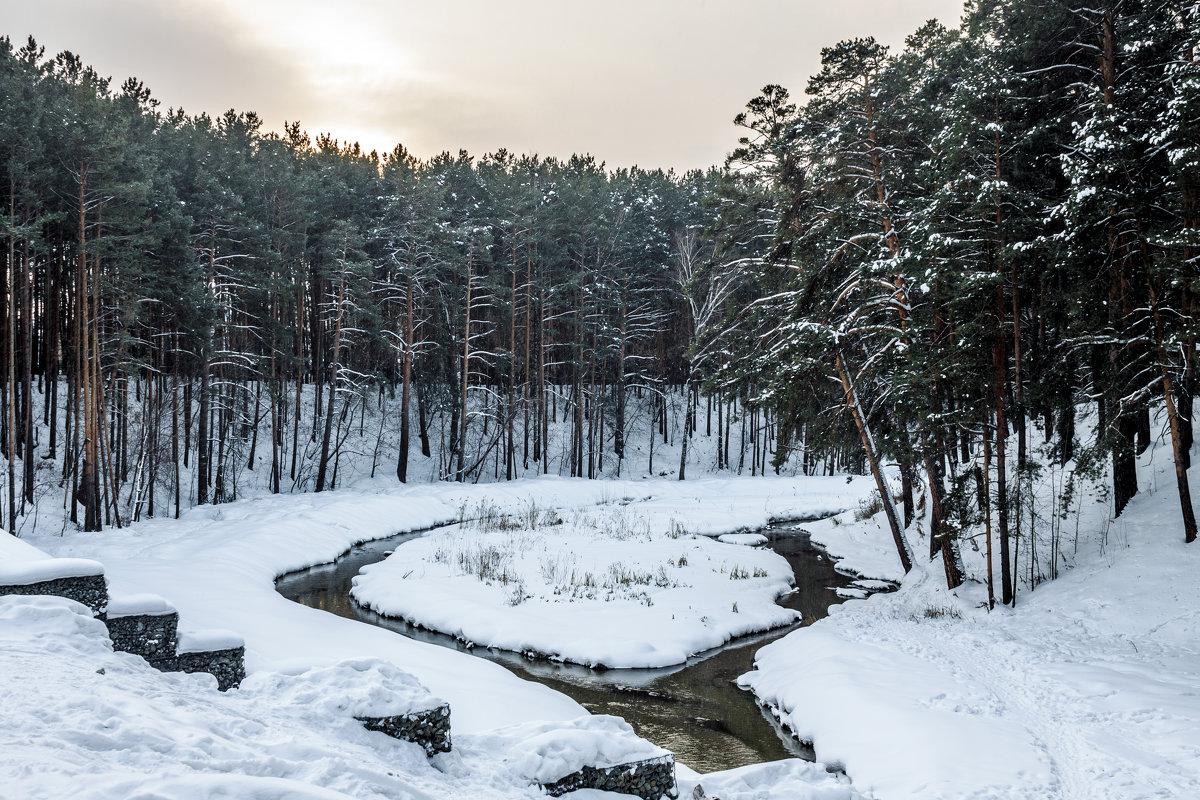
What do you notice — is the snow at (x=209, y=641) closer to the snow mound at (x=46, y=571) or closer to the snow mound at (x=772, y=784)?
the snow mound at (x=46, y=571)

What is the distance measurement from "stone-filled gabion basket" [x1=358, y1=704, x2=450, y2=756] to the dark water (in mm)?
3191

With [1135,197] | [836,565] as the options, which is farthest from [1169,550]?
[836,565]

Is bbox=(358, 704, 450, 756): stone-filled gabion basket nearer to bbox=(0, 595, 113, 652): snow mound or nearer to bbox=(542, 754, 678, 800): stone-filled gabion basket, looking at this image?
bbox=(542, 754, 678, 800): stone-filled gabion basket

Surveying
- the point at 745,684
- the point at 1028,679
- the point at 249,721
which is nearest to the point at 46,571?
the point at 249,721

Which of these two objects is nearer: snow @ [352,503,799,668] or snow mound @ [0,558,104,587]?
snow mound @ [0,558,104,587]

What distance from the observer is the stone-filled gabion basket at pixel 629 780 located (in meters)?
5.32

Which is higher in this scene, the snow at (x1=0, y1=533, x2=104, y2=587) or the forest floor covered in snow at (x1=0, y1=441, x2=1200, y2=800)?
the snow at (x1=0, y1=533, x2=104, y2=587)

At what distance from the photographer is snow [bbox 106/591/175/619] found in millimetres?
6613

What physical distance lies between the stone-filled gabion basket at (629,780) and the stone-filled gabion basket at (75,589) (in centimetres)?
486

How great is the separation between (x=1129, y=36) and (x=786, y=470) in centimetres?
3280

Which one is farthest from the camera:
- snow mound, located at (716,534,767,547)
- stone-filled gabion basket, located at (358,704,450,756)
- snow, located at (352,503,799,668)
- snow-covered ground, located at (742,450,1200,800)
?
snow mound, located at (716,534,767,547)

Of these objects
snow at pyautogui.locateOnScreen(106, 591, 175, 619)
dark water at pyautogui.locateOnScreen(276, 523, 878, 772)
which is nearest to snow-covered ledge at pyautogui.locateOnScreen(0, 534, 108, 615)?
snow at pyautogui.locateOnScreen(106, 591, 175, 619)

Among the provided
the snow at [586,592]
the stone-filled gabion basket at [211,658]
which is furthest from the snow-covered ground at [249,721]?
the snow at [586,592]

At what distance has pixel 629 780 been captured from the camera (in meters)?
5.46
